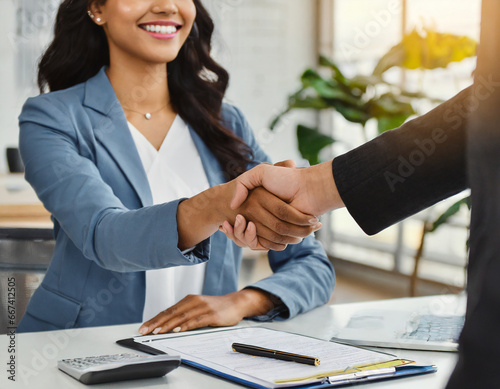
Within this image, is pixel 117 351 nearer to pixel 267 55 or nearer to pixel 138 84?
pixel 138 84

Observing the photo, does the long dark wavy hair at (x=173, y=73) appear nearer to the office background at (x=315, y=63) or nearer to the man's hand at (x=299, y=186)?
the man's hand at (x=299, y=186)

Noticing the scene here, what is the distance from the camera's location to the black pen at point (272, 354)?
889 millimetres

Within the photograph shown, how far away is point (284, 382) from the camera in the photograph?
795mm

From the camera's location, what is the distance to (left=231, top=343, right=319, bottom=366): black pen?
889mm

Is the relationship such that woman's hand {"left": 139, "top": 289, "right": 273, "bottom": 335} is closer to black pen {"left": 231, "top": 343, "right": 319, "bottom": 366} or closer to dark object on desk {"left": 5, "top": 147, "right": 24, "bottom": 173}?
black pen {"left": 231, "top": 343, "right": 319, "bottom": 366}

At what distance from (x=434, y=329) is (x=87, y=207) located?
0.73 m

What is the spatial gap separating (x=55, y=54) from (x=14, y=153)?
2646mm

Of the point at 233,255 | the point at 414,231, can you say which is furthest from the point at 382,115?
the point at 414,231

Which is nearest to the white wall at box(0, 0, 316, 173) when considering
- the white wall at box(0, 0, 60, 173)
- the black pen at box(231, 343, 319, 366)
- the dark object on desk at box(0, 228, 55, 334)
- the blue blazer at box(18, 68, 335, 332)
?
the white wall at box(0, 0, 60, 173)

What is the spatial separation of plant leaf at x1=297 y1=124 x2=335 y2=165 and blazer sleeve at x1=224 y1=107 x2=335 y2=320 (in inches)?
64.2

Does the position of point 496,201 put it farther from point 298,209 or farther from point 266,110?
point 266,110

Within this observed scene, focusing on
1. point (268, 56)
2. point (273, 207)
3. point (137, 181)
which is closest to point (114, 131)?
point (137, 181)

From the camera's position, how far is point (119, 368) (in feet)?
2.75

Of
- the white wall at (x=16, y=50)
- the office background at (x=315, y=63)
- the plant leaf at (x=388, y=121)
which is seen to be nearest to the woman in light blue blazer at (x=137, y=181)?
the plant leaf at (x=388, y=121)
